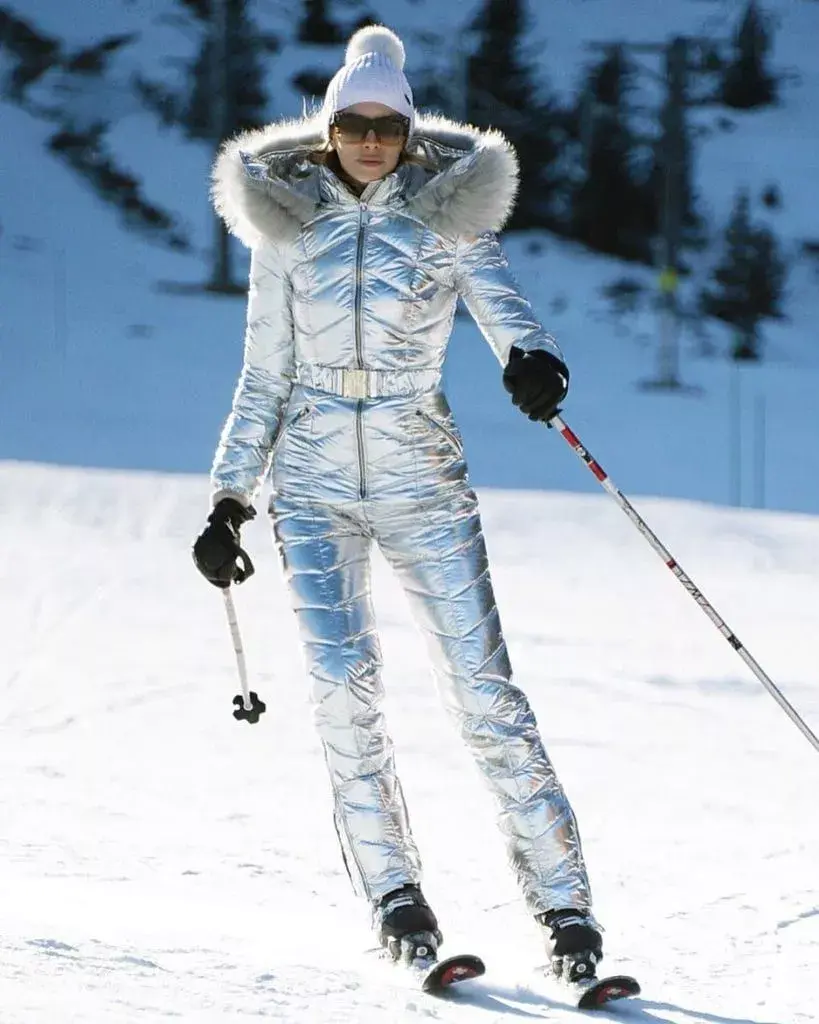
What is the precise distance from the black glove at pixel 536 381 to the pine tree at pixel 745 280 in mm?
22604

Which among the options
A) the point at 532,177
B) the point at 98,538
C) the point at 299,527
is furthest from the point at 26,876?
the point at 532,177

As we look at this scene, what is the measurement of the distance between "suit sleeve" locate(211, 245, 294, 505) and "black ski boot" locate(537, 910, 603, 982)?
1.01 m

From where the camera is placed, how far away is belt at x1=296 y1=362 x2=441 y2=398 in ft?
11.3

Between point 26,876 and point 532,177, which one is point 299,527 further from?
point 532,177

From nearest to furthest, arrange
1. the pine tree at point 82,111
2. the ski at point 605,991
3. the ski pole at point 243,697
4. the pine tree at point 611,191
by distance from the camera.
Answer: the ski at point 605,991, the ski pole at point 243,697, the pine tree at point 82,111, the pine tree at point 611,191

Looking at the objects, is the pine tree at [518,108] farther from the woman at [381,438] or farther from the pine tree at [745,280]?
the woman at [381,438]

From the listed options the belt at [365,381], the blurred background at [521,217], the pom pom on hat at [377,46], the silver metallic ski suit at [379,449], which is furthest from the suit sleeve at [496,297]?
the blurred background at [521,217]

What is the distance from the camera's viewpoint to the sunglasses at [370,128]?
3.43 metres

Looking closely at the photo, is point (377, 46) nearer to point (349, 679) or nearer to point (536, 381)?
point (536, 381)

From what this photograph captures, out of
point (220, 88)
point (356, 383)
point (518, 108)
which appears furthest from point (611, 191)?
point (356, 383)

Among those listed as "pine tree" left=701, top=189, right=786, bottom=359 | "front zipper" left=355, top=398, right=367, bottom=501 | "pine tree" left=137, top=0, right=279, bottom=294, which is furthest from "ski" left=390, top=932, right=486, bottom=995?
"pine tree" left=701, top=189, right=786, bottom=359

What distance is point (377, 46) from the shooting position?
141 inches

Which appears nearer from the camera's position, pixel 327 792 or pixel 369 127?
pixel 369 127

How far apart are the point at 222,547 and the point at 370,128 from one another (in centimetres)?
84
